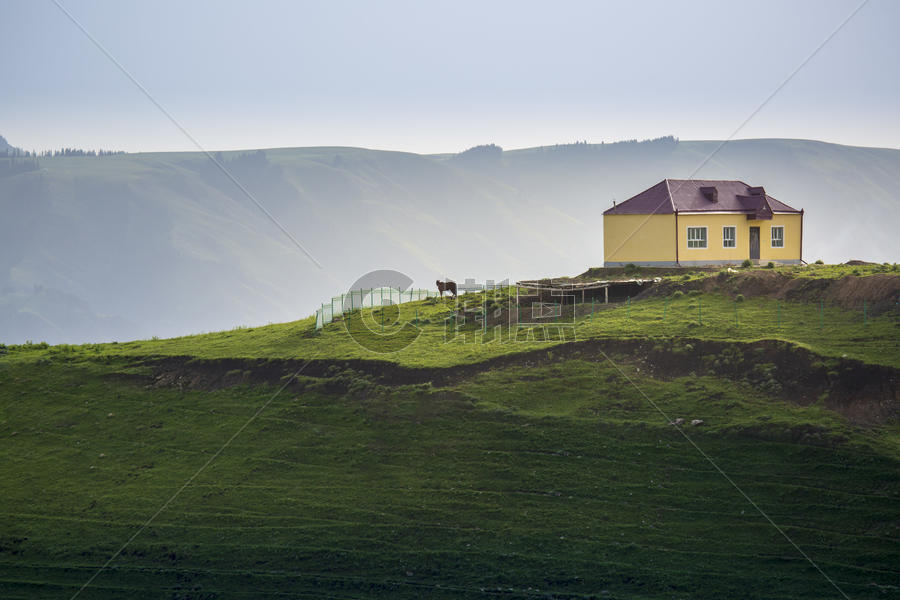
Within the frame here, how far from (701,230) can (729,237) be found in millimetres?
1935

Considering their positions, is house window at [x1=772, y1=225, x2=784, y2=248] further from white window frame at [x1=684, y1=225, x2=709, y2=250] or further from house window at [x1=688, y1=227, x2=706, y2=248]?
house window at [x1=688, y1=227, x2=706, y2=248]

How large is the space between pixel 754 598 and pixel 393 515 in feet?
39.2

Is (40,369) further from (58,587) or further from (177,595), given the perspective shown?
(177,595)

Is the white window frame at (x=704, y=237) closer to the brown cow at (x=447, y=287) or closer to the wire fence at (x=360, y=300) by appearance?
the brown cow at (x=447, y=287)

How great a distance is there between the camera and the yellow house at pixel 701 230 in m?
56.6

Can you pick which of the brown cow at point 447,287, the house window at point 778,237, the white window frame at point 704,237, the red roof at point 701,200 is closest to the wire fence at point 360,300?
the brown cow at point 447,287

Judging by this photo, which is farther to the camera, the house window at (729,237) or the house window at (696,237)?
the house window at (729,237)

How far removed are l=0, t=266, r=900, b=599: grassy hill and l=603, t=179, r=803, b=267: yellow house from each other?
996 centimetres

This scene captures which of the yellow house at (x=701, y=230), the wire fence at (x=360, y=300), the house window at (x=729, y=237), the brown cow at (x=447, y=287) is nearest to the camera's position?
the wire fence at (x=360, y=300)

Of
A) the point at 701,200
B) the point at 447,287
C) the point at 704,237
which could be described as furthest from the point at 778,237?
the point at 447,287

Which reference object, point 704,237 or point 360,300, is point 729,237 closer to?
point 704,237

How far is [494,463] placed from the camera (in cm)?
3281

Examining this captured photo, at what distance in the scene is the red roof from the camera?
5709 centimetres

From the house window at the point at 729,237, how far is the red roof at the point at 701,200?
125 cm
